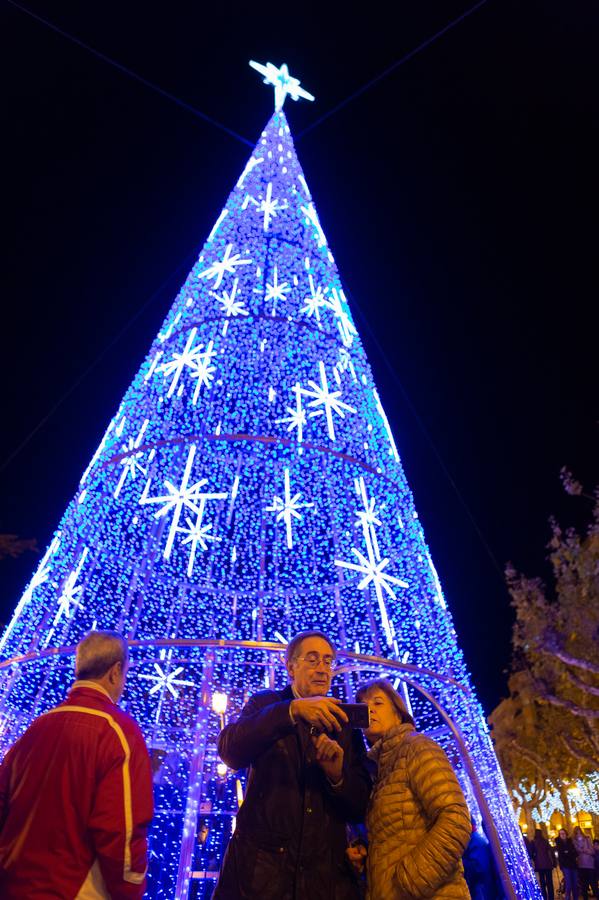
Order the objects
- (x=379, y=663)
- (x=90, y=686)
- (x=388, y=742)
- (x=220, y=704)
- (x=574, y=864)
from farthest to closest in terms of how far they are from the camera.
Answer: (x=574, y=864), (x=220, y=704), (x=379, y=663), (x=388, y=742), (x=90, y=686)

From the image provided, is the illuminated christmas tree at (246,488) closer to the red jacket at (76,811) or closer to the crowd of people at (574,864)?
the red jacket at (76,811)

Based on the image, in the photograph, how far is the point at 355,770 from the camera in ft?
7.60

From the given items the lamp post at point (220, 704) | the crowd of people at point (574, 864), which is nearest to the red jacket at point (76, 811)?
the lamp post at point (220, 704)

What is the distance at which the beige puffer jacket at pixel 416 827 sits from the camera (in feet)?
6.88

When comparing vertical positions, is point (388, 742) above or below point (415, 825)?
above

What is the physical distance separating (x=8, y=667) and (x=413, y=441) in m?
15.2

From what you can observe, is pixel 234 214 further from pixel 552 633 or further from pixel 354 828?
pixel 552 633

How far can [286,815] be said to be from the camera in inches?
84.3

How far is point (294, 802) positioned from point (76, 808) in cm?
70

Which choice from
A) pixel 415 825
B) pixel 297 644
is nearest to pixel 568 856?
pixel 415 825

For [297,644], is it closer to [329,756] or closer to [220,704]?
[329,756]

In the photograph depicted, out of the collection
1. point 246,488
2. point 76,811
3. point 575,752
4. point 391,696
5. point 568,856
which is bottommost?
point 76,811

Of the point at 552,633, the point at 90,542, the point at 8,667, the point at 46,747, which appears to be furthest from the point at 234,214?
the point at 552,633

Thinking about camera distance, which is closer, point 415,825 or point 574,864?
point 415,825
